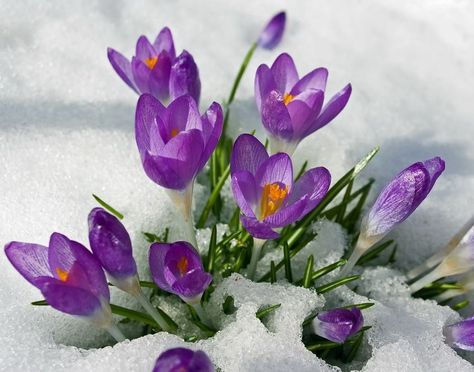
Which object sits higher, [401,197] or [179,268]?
[401,197]

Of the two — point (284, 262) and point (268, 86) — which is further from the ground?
point (268, 86)

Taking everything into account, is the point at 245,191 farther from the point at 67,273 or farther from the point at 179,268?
the point at 67,273

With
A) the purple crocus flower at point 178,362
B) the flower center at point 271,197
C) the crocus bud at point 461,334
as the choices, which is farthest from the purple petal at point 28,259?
the crocus bud at point 461,334

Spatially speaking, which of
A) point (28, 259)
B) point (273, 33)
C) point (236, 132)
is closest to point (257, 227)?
point (28, 259)

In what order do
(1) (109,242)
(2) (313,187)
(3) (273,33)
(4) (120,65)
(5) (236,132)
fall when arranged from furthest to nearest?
(3) (273,33) < (5) (236,132) < (4) (120,65) < (2) (313,187) < (1) (109,242)

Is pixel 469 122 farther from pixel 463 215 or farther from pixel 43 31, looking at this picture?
Answer: pixel 43 31

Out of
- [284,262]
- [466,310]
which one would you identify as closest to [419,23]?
[466,310]
